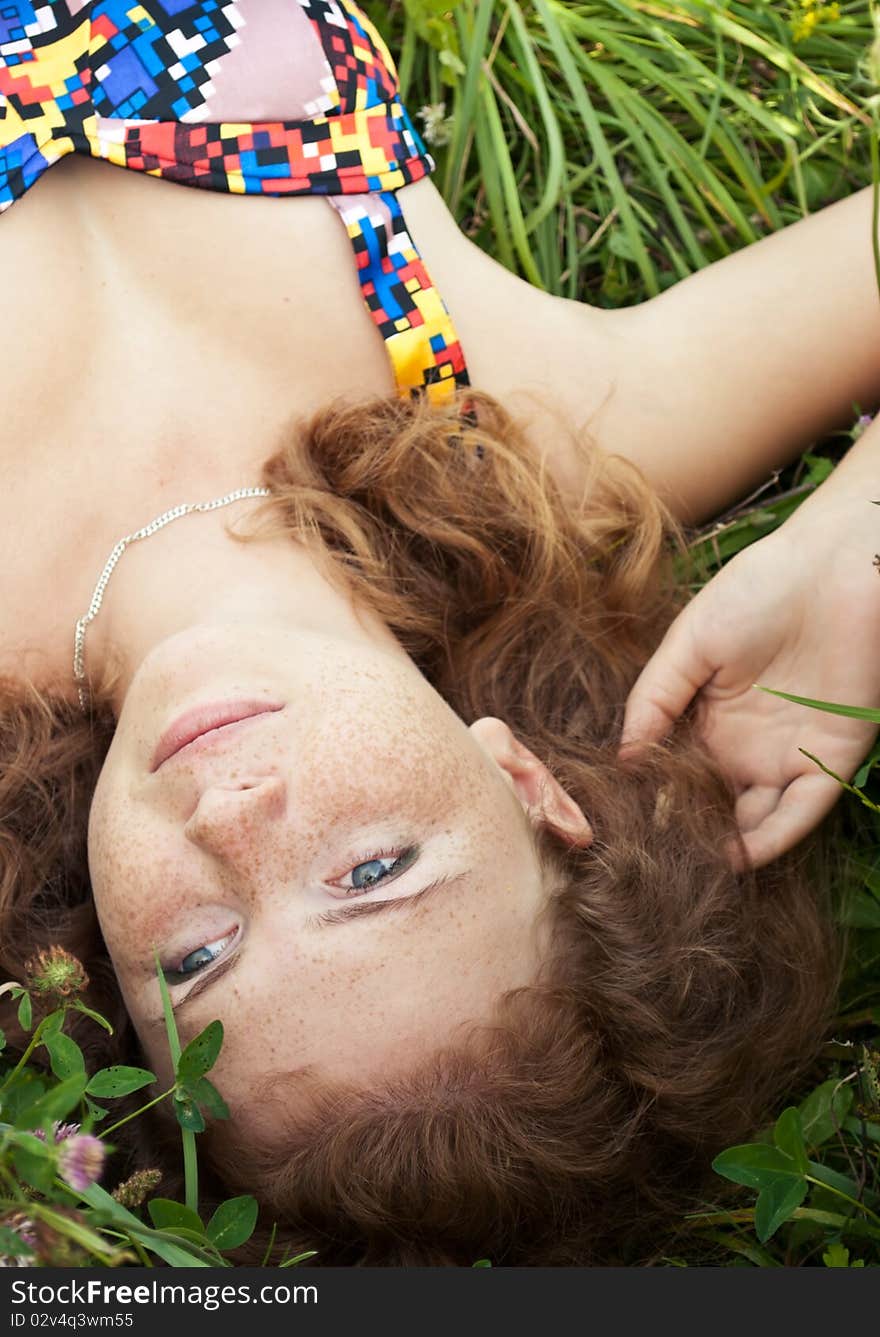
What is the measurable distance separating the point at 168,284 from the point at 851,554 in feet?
5.06

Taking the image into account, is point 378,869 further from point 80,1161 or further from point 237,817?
point 80,1161

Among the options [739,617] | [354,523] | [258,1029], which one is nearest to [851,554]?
[739,617]

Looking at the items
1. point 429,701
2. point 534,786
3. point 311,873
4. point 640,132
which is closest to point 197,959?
point 311,873

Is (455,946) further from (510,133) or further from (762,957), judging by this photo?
(510,133)

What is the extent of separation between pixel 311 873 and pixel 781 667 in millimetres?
1123

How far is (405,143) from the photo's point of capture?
9.03 feet

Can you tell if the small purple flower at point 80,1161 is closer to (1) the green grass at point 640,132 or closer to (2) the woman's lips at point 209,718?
(2) the woman's lips at point 209,718

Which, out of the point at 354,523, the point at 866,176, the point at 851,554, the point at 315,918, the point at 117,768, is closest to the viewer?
the point at 315,918

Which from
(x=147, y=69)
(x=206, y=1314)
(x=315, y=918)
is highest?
(x=147, y=69)

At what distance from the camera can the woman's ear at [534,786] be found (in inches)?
92.5

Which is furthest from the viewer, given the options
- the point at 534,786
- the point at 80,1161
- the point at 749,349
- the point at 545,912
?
the point at 749,349

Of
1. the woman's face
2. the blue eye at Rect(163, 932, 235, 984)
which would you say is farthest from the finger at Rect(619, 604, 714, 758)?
the blue eye at Rect(163, 932, 235, 984)

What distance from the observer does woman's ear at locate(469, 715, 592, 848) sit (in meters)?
2.35

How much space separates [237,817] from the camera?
198 cm
